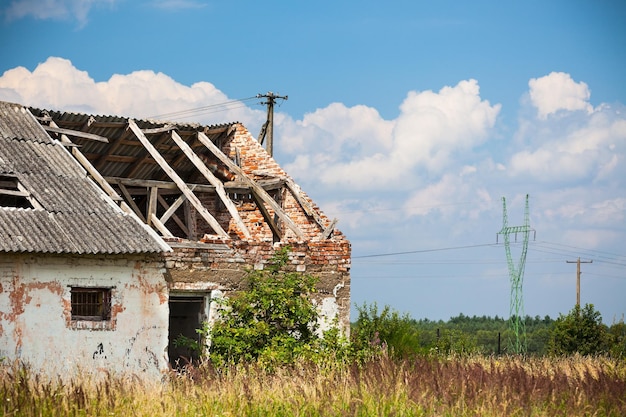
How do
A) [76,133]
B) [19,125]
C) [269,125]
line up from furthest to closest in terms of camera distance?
[269,125] < [76,133] < [19,125]

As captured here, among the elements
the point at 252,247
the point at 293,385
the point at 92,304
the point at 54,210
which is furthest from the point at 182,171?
the point at 293,385

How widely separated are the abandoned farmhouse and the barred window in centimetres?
2

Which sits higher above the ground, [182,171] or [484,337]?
[182,171]

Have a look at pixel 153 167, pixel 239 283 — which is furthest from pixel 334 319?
pixel 153 167

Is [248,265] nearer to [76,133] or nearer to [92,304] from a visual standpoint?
[92,304]

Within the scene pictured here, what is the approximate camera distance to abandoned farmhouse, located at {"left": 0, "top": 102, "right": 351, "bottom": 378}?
14.2 meters

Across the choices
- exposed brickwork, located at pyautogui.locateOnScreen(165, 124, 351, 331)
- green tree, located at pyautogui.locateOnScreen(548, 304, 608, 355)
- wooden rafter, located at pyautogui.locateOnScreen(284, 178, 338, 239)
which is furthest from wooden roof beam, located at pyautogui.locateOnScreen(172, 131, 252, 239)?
green tree, located at pyautogui.locateOnScreen(548, 304, 608, 355)

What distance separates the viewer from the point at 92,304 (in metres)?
14.9

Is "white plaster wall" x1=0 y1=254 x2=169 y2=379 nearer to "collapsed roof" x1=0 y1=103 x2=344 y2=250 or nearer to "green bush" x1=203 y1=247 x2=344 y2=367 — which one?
"green bush" x1=203 y1=247 x2=344 y2=367

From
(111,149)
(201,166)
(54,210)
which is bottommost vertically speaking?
(54,210)

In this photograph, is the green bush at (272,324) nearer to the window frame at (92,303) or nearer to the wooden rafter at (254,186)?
the wooden rafter at (254,186)

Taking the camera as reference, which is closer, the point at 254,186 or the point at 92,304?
the point at 92,304

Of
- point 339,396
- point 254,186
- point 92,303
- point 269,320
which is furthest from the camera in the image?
point 254,186

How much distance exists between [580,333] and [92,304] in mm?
22400
